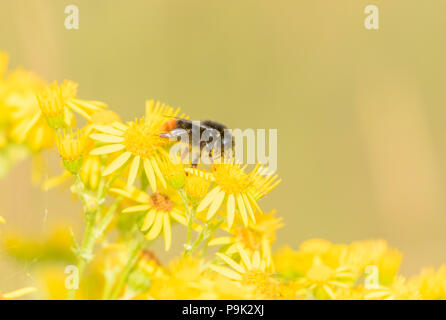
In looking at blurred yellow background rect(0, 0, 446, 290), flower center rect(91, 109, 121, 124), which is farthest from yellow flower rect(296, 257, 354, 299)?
blurred yellow background rect(0, 0, 446, 290)

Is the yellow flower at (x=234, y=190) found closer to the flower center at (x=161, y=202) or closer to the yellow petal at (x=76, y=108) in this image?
the flower center at (x=161, y=202)

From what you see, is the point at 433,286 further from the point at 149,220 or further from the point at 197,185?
the point at 149,220

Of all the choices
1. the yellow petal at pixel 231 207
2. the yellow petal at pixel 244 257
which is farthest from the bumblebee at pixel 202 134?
the yellow petal at pixel 244 257

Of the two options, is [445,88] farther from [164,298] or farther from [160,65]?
[164,298]

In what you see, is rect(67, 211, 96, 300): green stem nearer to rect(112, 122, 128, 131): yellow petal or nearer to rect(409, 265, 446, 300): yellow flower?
rect(112, 122, 128, 131): yellow petal

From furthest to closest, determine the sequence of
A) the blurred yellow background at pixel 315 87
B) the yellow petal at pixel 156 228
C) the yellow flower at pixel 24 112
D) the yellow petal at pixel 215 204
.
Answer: the blurred yellow background at pixel 315 87 < the yellow flower at pixel 24 112 < the yellow petal at pixel 156 228 < the yellow petal at pixel 215 204

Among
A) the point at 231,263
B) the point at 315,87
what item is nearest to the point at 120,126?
the point at 231,263
